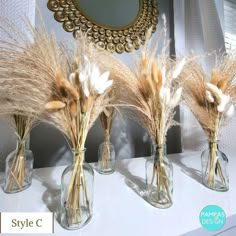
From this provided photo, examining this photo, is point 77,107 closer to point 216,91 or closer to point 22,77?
point 22,77

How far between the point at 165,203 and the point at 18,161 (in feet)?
1.55

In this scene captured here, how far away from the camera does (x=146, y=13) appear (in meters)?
1.13

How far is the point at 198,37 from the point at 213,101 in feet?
2.23

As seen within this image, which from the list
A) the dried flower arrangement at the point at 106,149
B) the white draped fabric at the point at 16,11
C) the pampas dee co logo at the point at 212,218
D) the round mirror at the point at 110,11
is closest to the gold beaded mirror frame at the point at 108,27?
the round mirror at the point at 110,11

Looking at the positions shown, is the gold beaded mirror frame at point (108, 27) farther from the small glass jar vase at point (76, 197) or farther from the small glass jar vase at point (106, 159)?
the small glass jar vase at point (76, 197)

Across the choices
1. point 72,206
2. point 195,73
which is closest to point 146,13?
point 195,73

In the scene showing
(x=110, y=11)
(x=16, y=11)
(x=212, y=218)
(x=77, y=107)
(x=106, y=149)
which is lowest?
(x=212, y=218)

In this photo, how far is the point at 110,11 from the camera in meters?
1.03

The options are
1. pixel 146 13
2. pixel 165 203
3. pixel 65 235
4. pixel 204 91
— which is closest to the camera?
pixel 65 235

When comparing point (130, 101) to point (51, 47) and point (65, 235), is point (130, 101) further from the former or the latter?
point (65, 235)

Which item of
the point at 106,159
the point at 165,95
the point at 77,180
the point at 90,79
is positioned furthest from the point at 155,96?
the point at 106,159

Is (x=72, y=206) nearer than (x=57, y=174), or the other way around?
(x=72, y=206)

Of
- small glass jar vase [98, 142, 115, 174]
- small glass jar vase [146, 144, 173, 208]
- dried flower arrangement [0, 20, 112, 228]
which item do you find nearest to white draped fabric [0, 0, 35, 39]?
dried flower arrangement [0, 20, 112, 228]

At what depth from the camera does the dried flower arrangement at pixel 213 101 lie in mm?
661
